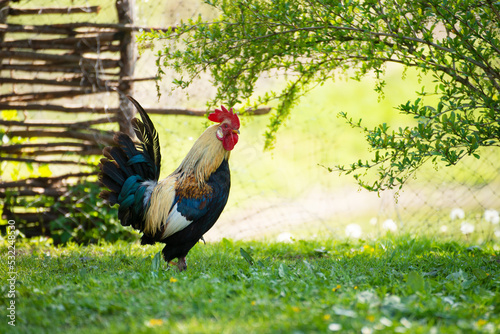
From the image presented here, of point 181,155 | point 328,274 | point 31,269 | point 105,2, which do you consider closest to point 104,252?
point 31,269

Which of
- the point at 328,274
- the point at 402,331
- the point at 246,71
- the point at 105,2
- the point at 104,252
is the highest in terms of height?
the point at 105,2

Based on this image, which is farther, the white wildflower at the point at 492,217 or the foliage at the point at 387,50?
the white wildflower at the point at 492,217

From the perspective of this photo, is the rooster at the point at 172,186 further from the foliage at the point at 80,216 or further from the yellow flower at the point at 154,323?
the foliage at the point at 80,216

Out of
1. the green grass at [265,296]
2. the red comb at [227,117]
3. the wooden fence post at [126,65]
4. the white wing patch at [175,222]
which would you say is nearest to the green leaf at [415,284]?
the green grass at [265,296]

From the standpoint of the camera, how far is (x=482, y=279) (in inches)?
151

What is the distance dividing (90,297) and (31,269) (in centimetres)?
171

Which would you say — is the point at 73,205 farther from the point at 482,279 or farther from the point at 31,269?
the point at 482,279

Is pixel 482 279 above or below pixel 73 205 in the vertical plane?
above

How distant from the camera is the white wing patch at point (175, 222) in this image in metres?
4.26

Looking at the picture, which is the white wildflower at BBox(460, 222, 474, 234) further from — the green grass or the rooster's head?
the rooster's head

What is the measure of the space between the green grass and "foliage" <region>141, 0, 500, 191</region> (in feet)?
2.79

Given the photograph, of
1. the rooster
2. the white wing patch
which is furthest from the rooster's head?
the white wing patch

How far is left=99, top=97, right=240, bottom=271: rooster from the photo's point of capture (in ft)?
14.1

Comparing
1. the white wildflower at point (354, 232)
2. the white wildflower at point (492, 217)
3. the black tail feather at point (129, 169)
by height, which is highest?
the black tail feather at point (129, 169)
